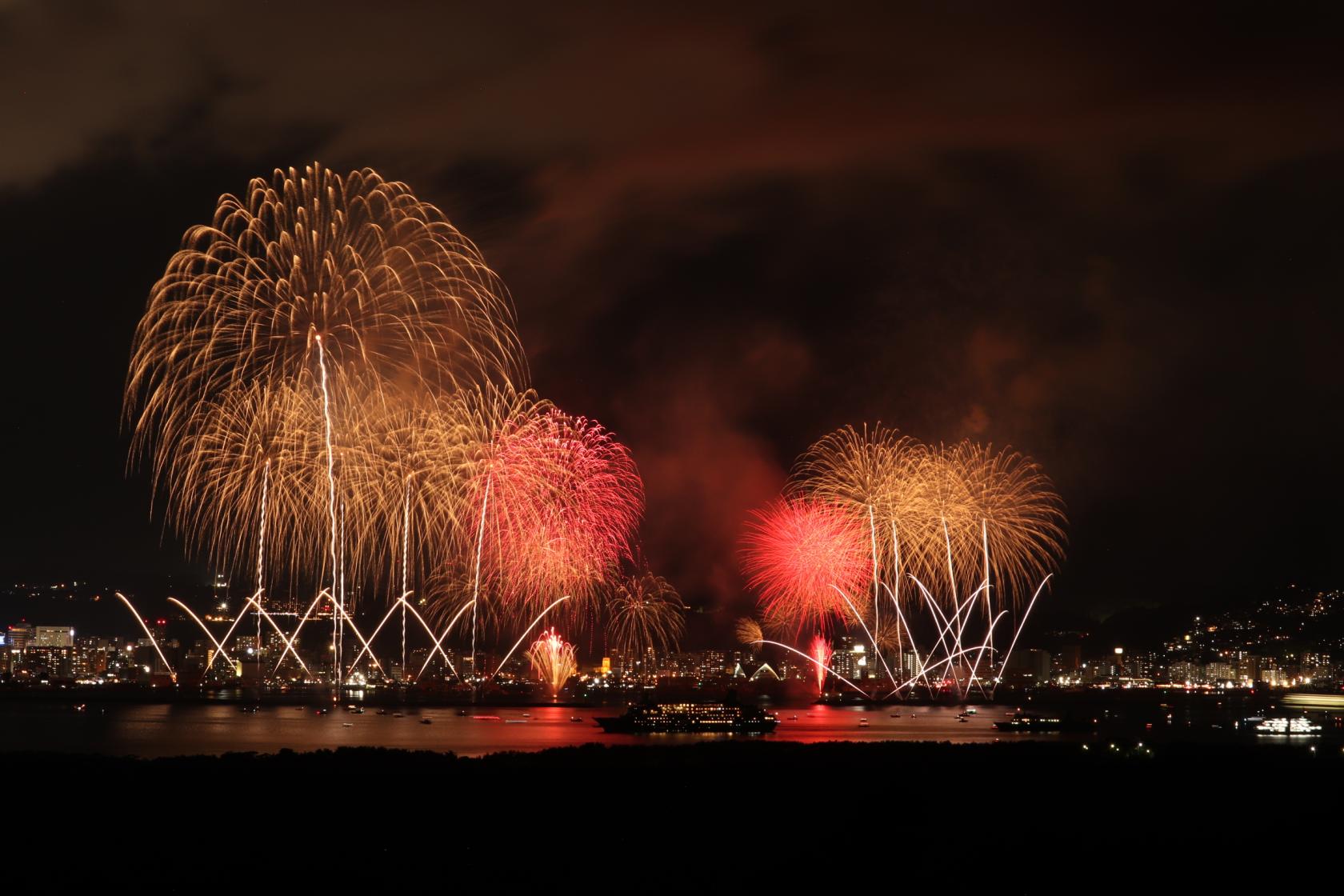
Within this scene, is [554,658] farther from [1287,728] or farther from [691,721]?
[1287,728]

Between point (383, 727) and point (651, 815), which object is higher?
point (651, 815)

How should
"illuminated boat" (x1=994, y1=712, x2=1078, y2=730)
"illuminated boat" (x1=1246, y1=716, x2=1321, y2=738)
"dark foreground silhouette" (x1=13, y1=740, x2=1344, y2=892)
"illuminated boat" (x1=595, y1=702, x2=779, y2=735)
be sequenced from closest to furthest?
"dark foreground silhouette" (x1=13, y1=740, x2=1344, y2=892) < "illuminated boat" (x1=595, y1=702, x2=779, y2=735) < "illuminated boat" (x1=1246, y1=716, x2=1321, y2=738) < "illuminated boat" (x1=994, y1=712, x2=1078, y2=730)

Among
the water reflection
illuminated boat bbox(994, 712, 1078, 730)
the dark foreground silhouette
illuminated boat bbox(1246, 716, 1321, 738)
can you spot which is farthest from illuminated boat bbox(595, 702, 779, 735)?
the dark foreground silhouette

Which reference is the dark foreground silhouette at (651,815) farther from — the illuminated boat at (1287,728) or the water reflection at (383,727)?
the illuminated boat at (1287,728)

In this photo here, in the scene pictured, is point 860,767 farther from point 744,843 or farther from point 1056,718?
point 1056,718

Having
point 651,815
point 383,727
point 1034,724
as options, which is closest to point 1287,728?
point 1034,724

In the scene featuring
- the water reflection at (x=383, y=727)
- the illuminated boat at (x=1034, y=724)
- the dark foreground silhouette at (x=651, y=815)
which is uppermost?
the dark foreground silhouette at (x=651, y=815)

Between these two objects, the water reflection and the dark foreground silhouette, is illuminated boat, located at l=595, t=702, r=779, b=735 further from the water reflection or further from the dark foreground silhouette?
the dark foreground silhouette

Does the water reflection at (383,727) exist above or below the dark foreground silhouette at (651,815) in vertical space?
below

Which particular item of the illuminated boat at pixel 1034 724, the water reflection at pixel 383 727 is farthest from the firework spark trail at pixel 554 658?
the illuminated boat at pixel 1034 724
